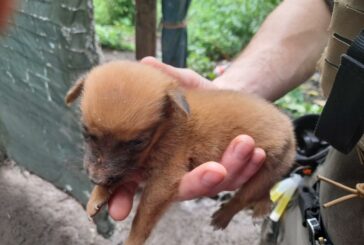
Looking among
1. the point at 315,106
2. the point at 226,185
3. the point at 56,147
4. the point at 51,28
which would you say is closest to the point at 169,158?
the point at 226,185

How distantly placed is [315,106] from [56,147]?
2623mm

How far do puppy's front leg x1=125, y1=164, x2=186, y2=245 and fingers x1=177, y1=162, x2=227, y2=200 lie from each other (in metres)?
0.03

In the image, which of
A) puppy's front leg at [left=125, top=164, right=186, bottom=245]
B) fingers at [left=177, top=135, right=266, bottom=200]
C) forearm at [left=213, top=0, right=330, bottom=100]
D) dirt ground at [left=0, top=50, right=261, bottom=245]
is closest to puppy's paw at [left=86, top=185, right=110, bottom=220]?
puppy's front leg at [left=125, top=164, right=186, bottom=245]

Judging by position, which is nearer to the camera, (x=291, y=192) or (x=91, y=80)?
(x=91, y=80)

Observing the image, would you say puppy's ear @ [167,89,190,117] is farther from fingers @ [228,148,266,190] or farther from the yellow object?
the yellow object

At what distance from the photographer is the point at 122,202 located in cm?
144

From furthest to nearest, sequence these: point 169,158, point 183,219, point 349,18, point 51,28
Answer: point 183,219 < point 51,28 < point 169,158 < point 349,18

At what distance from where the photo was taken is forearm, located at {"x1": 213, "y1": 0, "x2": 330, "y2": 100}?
2035 millimetres

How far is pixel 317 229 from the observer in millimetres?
1394

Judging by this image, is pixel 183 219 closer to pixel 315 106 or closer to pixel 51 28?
pixel 51 28

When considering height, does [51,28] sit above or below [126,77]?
below

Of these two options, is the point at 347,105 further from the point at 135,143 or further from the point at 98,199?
the point at 98,199

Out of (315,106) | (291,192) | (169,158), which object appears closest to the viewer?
(169,158)

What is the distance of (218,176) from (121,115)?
0.94 feet
